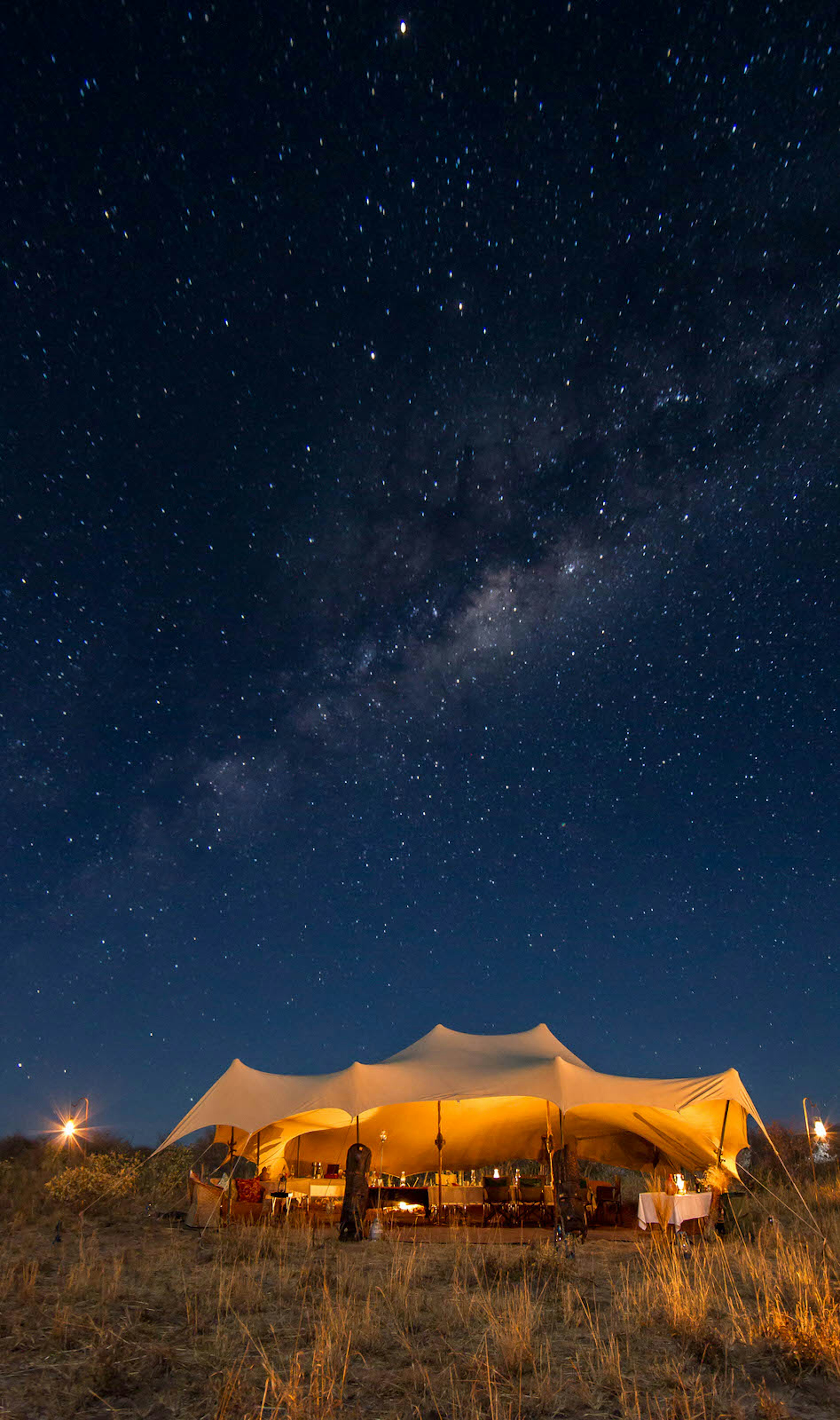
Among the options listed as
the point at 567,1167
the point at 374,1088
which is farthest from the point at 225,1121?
the point at 567,1167

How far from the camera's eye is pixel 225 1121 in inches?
504

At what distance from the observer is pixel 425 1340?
532 centimetres

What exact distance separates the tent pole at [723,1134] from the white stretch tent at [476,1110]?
7cm

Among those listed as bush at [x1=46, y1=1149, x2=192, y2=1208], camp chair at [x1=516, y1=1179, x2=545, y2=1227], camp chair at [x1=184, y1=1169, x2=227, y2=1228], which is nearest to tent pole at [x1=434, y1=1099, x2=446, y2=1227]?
camp chair at [x1=516, y1=1179, x2=545, y2=1227]

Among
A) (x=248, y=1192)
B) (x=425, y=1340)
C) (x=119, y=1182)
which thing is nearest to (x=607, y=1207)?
(x=248, y=1192)

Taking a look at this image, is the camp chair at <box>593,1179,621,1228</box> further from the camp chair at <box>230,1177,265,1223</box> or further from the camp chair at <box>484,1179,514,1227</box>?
the camp chair at <box>230,1177,265,1223</box>

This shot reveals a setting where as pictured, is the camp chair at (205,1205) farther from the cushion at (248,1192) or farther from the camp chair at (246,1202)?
the cushion at (248,1192)

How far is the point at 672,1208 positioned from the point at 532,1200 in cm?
455

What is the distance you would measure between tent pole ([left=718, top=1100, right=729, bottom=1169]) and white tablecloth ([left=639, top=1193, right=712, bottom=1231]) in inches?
37.4

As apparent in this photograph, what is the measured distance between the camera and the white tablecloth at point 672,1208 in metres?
11.2

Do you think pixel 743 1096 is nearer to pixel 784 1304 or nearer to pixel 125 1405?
pixel 784 1304

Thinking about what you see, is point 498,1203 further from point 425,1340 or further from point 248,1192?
point 425,1340

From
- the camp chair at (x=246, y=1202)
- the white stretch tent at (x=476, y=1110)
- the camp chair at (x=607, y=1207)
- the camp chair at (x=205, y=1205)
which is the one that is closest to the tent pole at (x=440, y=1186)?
the white stretch tent at (x=476, y=1110)

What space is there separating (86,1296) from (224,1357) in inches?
97.5
